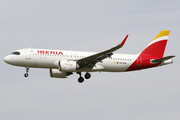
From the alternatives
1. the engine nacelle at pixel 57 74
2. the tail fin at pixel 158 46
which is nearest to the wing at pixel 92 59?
the engine nacelle at pixel 57 74

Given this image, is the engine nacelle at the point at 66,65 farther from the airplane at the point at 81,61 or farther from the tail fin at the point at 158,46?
the tail fin at the point at 158,46

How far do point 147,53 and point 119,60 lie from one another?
4.92 m

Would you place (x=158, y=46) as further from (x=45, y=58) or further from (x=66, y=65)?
(x=45, y=58)

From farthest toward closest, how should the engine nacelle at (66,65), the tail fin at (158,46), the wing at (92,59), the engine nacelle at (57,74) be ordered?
the tail fin at (158,46)
the engine nacelle at (57,74)
the engine nacelle at (66,65)
the wing at (92,59)

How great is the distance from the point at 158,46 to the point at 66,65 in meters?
14.2

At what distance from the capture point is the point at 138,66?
1854 inches

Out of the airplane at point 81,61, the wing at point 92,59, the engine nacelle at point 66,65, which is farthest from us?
the airplane at point 81,61

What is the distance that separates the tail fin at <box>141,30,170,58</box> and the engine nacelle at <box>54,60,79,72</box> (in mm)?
10755

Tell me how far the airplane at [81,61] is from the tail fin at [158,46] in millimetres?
144

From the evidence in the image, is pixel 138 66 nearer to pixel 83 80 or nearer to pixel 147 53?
pixel 147 53

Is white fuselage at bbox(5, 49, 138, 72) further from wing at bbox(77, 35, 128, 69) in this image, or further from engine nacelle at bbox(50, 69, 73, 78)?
engine nacelle at bbox(50, 69, 73, 78)

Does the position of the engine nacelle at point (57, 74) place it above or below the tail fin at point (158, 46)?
below

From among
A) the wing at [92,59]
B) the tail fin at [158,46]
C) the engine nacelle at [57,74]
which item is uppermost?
the tail fin at [158,46]

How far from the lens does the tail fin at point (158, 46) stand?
1930 inches
